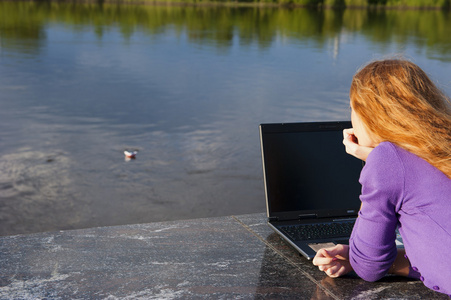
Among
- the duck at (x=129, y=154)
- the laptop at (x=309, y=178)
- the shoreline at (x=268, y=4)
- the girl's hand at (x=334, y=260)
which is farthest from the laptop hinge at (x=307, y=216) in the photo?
the shoreline at (x=268, y=4)

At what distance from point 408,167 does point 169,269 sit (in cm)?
78

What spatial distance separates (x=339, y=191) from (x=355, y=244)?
25.3 inches

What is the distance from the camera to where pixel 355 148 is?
169 cm

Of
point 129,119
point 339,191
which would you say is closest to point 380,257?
point 339,191

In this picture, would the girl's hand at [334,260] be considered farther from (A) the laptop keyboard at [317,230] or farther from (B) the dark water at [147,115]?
(B) the dark water at [147,115]

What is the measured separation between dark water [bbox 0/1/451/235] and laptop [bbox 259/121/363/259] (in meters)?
0.41

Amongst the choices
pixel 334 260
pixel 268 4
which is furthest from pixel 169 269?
pixel 268 4

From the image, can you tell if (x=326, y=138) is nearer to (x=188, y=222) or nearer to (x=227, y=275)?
(x=188, y=222)

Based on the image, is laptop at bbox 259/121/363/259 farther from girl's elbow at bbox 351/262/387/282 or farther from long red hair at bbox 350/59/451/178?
long red hair at bbox 350/59/451/178

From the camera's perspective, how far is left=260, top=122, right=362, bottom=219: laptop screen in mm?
2150

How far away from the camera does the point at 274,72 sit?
18328 mm

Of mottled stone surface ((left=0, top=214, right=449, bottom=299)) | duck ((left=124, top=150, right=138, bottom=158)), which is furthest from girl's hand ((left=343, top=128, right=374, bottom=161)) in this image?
duck ((left=124, top=150, right=138, bottom=158))

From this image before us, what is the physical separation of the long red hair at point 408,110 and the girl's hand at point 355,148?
11 cm

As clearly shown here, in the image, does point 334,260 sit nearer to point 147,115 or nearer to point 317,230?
point 317,230
